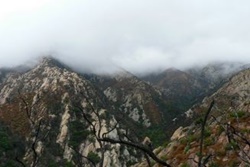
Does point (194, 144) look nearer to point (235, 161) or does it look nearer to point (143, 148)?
point (235, 161)

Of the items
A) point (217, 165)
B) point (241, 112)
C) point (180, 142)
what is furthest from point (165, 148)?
point (217, 165)

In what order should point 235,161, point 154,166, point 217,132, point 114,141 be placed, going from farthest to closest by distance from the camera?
point 154,166 → point 217,132 → point 235,161 → point 114,141

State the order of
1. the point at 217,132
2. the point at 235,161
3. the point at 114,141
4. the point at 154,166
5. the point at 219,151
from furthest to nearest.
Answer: the point at 154,166
the point at 217,132
the point at 219,151
the point at 235,161
the point at 114,141

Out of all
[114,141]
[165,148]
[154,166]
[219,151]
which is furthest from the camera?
[165,148]

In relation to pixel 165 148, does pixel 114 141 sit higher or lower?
lower

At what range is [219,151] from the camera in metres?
42.8

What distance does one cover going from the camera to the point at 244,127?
44656 mm

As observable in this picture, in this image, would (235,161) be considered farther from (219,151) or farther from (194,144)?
(194,144)

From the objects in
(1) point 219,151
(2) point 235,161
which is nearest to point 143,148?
(2) point 235,161

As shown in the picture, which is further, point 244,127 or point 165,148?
point 165,148

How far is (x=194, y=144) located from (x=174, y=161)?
3015 millimetres

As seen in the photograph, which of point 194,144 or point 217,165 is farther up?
point 194,144

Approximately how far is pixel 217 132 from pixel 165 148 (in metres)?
12.6

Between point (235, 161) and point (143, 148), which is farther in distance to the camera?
point (235, 161)
